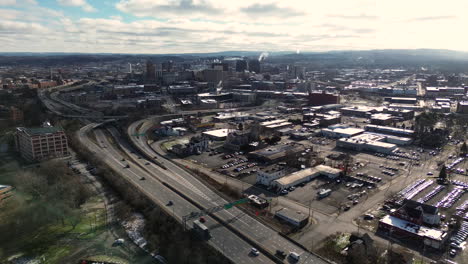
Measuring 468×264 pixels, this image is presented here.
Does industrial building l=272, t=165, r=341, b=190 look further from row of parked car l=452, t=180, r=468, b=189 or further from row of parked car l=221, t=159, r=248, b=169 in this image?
row of parked car l=452, t=180, r=468, b=189

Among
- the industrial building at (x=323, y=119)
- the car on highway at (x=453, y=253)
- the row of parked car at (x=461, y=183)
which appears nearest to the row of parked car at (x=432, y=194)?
the row of parked car at (x=461, y=183)

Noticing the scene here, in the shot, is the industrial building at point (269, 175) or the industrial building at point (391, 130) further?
the industrial building at point (391, 130)

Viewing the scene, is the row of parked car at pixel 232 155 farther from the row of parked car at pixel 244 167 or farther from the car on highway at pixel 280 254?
the car on highway at pixel 280 254

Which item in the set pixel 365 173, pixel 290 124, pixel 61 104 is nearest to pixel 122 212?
pixel 365 173

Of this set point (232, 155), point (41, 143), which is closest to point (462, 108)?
point (232, 155)

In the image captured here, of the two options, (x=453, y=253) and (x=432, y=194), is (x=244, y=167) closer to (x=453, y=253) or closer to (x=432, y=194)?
(x=432, y=194)

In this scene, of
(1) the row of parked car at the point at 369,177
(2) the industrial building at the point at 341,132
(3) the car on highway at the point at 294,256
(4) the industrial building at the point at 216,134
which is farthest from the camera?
(2) the industrial building at the point at 341,132
